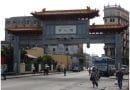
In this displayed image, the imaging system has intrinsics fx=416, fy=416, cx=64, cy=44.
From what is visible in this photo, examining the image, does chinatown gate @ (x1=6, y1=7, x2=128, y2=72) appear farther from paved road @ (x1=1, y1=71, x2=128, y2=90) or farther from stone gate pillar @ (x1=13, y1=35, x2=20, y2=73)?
paved road @ (x1=1, y1=71, x2=128, y2=90)

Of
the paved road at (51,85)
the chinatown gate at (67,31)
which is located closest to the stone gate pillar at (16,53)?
the chinatown gate at (67,31)

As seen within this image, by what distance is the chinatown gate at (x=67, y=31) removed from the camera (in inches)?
2051

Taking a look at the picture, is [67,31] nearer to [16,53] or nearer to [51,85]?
[16,53]

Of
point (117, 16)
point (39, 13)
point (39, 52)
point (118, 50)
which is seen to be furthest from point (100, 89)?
point (117, 16)

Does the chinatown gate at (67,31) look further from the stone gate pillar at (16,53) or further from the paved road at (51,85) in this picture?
the paved road at (51,85)

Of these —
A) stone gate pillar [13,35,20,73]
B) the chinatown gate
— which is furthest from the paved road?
stone gate pillar [13,35,20,73]

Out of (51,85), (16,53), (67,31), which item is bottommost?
(51,85)

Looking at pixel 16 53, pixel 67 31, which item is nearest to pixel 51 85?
pixel 67 31

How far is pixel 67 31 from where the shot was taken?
52.0 m

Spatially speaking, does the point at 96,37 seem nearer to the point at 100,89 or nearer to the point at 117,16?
the point at 100,89

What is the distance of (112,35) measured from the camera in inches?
2064

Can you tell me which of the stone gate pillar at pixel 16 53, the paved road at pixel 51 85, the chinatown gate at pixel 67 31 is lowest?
the paved road at pixel 51 85

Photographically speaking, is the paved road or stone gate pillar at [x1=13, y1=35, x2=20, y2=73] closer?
the paved road

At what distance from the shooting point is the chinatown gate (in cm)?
5209
